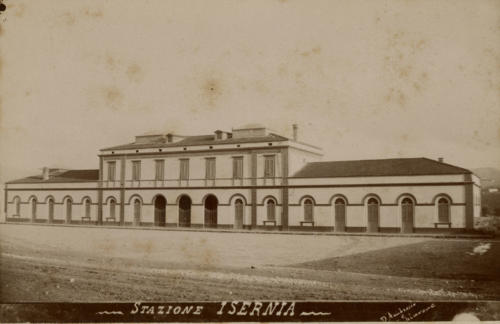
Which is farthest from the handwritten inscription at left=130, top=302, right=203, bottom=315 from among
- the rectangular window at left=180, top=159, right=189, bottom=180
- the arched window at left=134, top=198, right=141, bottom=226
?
the rectangular window at left=180, top=159, right=189, bottom=180

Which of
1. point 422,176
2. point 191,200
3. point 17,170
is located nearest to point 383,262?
point 422,176

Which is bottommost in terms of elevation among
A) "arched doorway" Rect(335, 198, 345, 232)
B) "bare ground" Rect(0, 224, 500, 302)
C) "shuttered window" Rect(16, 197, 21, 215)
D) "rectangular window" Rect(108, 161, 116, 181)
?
"bare ground" Rect(0, 224, 500, 302)

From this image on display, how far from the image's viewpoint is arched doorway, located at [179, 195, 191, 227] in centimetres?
2112

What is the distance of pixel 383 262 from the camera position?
1077cm

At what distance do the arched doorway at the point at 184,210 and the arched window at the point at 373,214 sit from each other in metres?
7.77

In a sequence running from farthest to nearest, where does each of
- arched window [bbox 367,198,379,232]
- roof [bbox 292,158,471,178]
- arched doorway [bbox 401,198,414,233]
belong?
arched window [bbox 367,198,379,232] < arched doorway [bbox 401,198,414,233] < roof [bbox 292,158,471,178]

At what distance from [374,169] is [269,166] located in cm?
468

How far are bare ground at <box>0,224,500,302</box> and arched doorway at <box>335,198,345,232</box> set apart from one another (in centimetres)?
666

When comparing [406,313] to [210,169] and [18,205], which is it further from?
[210,169]

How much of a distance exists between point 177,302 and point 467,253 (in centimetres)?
746

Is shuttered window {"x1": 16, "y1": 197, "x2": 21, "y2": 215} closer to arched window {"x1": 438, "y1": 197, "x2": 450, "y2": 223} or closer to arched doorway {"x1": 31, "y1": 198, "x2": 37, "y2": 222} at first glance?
arched doorway {"x1": 31, "y1": 198, "x2": 37, "y2": 222}

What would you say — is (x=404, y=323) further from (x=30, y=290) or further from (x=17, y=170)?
(x=17, y=170)

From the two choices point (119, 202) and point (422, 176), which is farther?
point (119, 202)

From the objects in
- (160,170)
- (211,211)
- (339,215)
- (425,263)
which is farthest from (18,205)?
(425,263)
